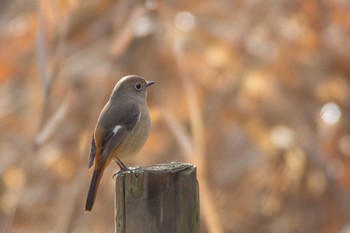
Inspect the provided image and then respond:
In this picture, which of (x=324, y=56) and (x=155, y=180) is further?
(x=324, y=56)

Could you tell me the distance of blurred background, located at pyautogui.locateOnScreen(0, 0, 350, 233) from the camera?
5.75m

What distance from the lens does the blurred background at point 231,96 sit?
18.9 ft

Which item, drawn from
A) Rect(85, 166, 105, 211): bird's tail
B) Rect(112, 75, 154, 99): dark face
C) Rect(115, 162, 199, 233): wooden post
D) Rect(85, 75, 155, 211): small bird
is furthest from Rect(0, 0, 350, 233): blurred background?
Rect(115, 162, 199, 233): wooden post

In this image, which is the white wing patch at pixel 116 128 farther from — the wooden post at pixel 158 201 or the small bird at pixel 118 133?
the wooden post at pixel 158 201

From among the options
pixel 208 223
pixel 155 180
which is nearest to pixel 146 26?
pixel 208 223

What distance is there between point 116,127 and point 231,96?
244 cm

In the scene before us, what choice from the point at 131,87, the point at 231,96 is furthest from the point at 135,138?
the point at 231,96

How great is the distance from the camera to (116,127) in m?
3.50

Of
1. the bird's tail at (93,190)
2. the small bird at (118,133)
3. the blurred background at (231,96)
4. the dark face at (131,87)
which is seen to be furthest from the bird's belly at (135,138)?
the blurred background at (231,96)

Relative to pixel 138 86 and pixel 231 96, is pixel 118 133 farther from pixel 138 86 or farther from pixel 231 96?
pixel 231 96

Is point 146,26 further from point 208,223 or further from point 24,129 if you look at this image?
point 208,223

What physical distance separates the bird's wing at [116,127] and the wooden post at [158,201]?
0.97 meters

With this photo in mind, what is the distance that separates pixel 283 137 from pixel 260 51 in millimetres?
645

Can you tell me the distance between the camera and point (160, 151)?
6.05m
